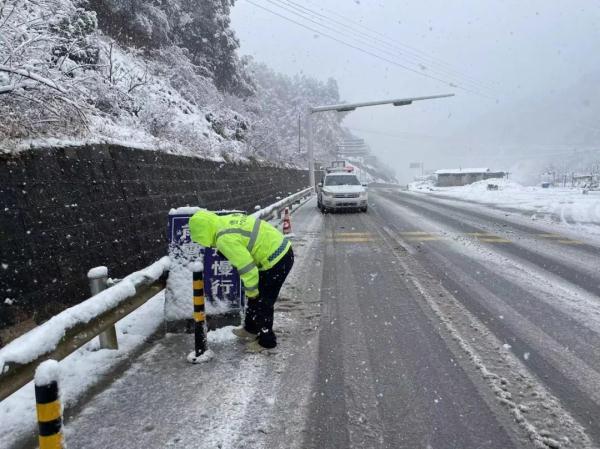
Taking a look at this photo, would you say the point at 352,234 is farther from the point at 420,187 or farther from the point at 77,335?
the point at 420,187

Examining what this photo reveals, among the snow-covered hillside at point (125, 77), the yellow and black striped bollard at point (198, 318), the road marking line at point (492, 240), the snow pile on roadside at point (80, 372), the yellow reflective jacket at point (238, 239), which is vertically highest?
the snow-covered hillside at point (125, 77)

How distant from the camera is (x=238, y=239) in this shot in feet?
13.6

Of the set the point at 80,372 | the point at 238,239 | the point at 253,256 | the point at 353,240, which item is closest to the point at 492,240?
the point at 353,240

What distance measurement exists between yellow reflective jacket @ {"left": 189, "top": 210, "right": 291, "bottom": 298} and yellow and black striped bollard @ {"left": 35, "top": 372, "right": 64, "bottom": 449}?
2216 millimetres

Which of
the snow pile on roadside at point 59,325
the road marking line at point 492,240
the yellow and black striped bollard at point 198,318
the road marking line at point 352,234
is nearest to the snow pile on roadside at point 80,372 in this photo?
the snow pile on roadside at point 59,325

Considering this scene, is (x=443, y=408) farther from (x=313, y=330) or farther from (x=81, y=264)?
(x=81, y=264)

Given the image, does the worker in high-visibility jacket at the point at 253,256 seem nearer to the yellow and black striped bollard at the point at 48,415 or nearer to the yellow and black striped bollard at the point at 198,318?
the yellow and black striped bollard at the point at 198,318

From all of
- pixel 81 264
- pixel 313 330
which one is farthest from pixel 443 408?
pixel 81 264

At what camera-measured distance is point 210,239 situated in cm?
415

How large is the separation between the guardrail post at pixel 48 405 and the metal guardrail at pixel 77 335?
91 centimetres

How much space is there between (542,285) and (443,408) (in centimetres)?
449

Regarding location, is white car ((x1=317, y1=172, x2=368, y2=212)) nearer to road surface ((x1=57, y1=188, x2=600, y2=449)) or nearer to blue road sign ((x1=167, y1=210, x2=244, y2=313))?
road surface ((x1=57, y1=188, x2=600, y2=449))

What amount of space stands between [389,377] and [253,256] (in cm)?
171

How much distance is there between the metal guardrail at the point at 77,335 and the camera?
2736 millimetres
